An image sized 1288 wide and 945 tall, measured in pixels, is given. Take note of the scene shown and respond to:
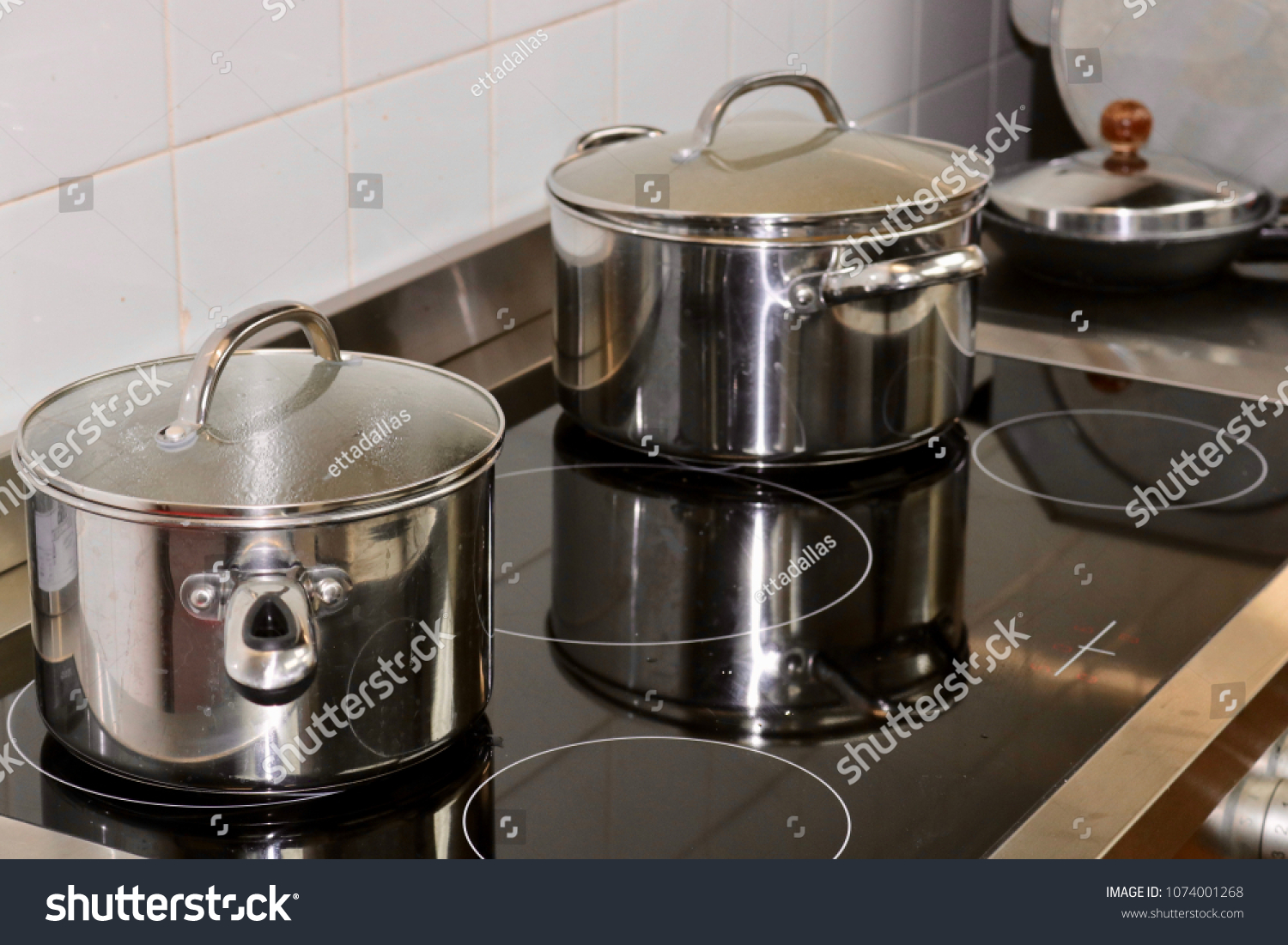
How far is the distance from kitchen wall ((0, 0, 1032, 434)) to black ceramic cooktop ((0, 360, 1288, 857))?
18cm

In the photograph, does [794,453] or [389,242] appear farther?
[389,242]

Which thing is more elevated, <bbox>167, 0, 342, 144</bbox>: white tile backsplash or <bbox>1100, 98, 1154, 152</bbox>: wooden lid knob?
<bbox>167, 0, 342, 144</bbox>: white tile backsplash

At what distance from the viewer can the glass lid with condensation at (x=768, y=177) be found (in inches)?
35.3

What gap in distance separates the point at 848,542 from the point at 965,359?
160mm

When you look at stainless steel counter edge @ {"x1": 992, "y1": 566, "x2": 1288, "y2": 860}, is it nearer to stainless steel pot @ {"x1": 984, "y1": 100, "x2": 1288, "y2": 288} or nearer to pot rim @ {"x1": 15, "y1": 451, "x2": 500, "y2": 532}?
pot rim @ {"x1": 15, "y1": 451, "x2": 500, "y2": 532}

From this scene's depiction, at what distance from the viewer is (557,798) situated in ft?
2.16

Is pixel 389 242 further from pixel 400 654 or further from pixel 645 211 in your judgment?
pixel 400 654

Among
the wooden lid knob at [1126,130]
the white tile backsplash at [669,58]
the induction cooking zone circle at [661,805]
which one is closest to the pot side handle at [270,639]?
the induction cooking zone circle at [661,805]

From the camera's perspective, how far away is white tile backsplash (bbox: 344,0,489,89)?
1.00 metres

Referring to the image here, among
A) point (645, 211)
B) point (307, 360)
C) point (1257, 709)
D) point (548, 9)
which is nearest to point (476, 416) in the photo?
point (307, 360)

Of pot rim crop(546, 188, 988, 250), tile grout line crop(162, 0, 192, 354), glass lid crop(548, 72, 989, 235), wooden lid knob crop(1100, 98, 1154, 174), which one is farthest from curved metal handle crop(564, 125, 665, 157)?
wooden lid knob crop(1100, 98, 1154, 174)
